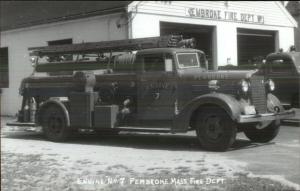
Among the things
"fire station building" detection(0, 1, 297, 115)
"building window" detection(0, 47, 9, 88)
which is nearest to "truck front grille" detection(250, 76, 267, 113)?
"fire station building" detection(0, 1, 297, 115)

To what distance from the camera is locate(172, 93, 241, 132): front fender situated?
9133 mm

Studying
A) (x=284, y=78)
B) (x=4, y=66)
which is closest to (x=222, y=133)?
(x=284, y=78)

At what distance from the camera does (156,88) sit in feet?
33.9

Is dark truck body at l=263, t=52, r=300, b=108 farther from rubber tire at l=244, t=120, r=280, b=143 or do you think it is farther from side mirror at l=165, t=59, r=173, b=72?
side mirror at l=165, t=59, r=173, b=72

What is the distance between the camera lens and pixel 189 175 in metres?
7.12

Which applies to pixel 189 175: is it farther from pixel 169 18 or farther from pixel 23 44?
pixel 23 44

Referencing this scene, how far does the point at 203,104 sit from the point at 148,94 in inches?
52.2

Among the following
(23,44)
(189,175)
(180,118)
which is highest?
(23,44)

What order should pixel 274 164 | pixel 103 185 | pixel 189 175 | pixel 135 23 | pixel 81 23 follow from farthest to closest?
1. pixel 81 23
2. pixel 135 23
3. pixel 274 164
4. pixel 189 175
5. pixel 103 185

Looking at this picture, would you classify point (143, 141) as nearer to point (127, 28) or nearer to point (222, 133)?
point (222, 133)

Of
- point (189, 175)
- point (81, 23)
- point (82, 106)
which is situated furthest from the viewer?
point (81, 23)

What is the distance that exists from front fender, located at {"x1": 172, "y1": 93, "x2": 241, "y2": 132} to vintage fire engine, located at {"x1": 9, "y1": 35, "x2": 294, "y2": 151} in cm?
2

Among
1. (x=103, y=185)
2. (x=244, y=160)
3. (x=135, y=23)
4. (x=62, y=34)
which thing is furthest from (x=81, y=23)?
(x=103, y=185)

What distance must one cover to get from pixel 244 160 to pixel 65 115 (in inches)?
176
